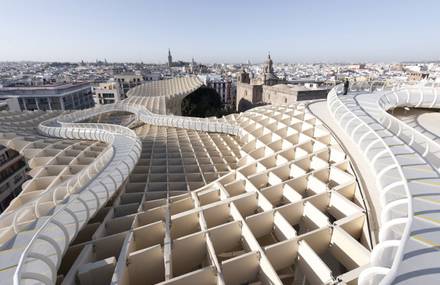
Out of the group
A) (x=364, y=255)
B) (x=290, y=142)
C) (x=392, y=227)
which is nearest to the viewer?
(x=392, y=227)

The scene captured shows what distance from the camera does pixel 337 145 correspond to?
46.6ft

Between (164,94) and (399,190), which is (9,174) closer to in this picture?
(164,94)

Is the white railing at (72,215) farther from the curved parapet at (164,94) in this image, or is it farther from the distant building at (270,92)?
the distant building at (270,92)

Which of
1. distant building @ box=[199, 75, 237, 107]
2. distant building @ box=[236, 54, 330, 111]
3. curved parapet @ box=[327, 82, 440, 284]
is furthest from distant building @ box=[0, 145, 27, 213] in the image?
distant building @ box=[199, 75, 237, 107]

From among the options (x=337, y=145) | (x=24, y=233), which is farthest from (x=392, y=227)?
(x=24, y=233)

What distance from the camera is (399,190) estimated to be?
732 centimetres

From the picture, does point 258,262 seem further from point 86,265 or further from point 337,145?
point 337,145

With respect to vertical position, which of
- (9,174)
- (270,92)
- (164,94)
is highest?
(164,94)

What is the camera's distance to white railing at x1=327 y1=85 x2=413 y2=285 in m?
4.89

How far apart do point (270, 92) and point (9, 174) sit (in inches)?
2757

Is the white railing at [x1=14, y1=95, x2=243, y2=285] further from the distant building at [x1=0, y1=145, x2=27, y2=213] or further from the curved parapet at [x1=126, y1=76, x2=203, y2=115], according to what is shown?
the curved parapet at [x1=126, y1=76, x2=203, y2=115]

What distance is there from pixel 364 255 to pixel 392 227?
2355 millimetres

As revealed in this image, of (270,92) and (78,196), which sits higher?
(78,196)

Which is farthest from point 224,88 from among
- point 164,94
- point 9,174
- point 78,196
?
point 78,196
